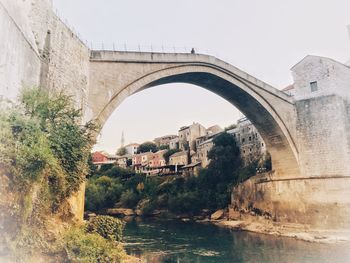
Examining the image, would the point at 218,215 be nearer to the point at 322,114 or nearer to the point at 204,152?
the point at 204,152

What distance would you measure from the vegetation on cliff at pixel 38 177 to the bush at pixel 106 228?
3.05 feet

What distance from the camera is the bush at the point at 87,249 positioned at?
6.69 m

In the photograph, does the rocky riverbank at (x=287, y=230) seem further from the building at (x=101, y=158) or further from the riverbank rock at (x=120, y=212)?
the building at (x=101, y=158)

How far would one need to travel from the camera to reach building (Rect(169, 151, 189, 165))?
4516 centimetres

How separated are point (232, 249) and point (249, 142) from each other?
1893cm

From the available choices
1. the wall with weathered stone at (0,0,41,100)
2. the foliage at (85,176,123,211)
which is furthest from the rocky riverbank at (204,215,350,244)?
the foliage at (85,176,123,211)

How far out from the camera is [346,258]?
38.4 ft

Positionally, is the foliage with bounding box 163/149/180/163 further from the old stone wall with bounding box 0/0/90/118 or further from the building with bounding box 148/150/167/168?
the old stone wall with bounding box 0/0/90/118

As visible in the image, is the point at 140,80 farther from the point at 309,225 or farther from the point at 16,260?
the point at 309,225

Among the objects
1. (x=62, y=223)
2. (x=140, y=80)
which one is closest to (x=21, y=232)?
(x=62, y=223)

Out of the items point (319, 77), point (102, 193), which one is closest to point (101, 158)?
point (102, 193)

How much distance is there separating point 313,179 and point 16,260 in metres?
17.2

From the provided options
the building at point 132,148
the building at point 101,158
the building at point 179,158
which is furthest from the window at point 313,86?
the building at point 132,148

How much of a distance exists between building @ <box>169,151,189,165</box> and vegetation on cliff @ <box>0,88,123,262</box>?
121 feet
